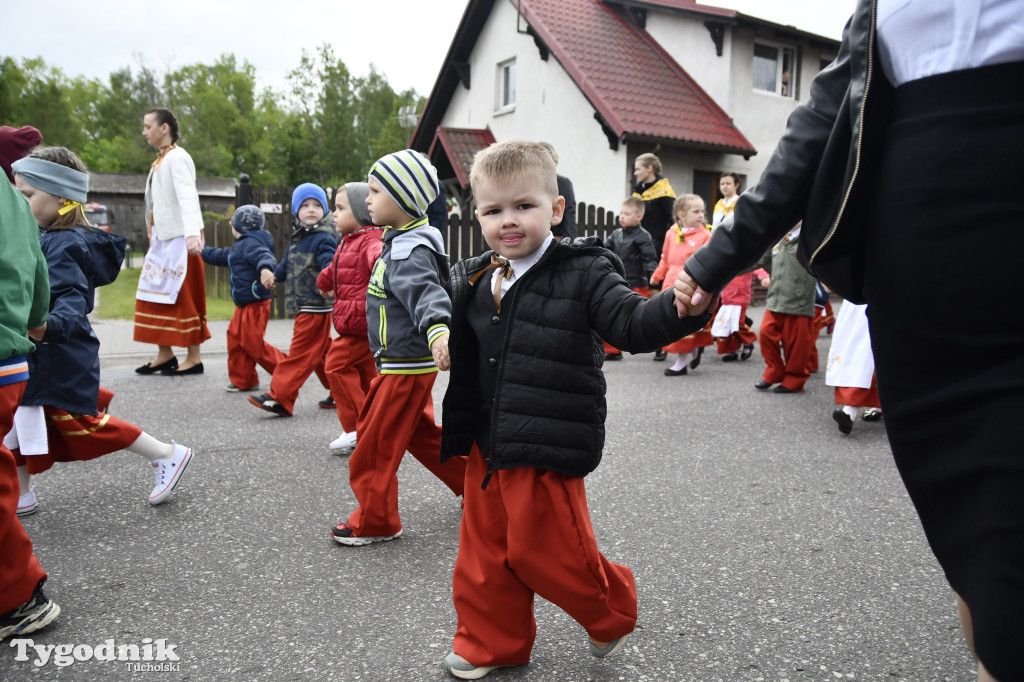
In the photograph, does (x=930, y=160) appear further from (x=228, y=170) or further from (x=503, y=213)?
(x=228, y=170)

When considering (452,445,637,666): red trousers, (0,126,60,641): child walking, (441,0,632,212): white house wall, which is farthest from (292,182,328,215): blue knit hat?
(441,0,632,212): white house wall

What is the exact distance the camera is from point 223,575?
10.4ft

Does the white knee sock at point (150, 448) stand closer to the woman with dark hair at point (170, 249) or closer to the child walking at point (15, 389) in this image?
the child walking at point (15, 389)

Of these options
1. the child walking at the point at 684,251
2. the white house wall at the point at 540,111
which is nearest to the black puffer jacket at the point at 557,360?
the child walking at the point at 684,251

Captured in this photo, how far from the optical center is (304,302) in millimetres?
6023

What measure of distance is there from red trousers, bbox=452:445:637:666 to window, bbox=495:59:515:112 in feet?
65.6

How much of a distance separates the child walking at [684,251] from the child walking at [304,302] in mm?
3574

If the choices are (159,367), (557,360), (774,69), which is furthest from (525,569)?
(774,69)

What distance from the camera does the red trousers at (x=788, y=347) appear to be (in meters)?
7.04

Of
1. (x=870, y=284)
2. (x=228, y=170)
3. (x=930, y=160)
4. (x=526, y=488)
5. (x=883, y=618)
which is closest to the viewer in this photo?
(x=930, y=160)

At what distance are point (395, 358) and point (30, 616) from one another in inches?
64.9

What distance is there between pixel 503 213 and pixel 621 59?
17.4 meters

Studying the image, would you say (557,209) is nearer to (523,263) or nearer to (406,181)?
(523,263)

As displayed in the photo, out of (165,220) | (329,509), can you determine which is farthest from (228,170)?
(329,509)
